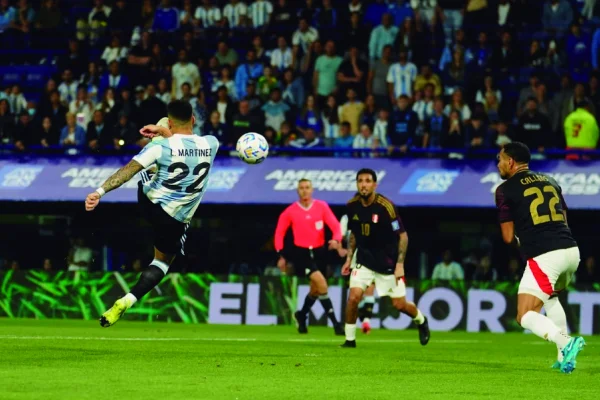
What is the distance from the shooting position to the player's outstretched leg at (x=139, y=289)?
12.1 meters

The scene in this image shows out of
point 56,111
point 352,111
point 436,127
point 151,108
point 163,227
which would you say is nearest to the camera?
point 163,227

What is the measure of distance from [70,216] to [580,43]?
10.9 meters

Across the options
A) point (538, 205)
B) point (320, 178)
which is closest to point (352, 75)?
point (320, 178)

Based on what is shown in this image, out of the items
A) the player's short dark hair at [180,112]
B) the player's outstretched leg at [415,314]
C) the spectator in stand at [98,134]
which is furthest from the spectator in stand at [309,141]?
the player's short dark hair at [180,112]

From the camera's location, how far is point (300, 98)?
25.6 metres

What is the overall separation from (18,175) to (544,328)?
53.0ft

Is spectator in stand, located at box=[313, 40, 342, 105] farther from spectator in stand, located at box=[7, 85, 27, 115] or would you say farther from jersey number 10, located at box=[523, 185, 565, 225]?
jersey number 10, located at box=[523, 185, 565, 225]

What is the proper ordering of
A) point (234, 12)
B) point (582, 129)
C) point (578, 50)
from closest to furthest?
point (582, 129), point (578, 50), point (234, 12)

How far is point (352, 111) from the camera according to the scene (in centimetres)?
2458

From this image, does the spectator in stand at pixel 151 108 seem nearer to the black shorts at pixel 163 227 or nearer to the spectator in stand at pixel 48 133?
the spectator in stand at pixel 48 133

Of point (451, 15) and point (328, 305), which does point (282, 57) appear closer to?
point (451, 15)

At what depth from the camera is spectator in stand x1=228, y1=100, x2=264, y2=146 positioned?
80.2 ft

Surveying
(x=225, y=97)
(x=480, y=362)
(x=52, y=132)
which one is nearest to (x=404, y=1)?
(x=225, y=97)

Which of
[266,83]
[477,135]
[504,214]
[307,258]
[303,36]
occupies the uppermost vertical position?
[504,214]
